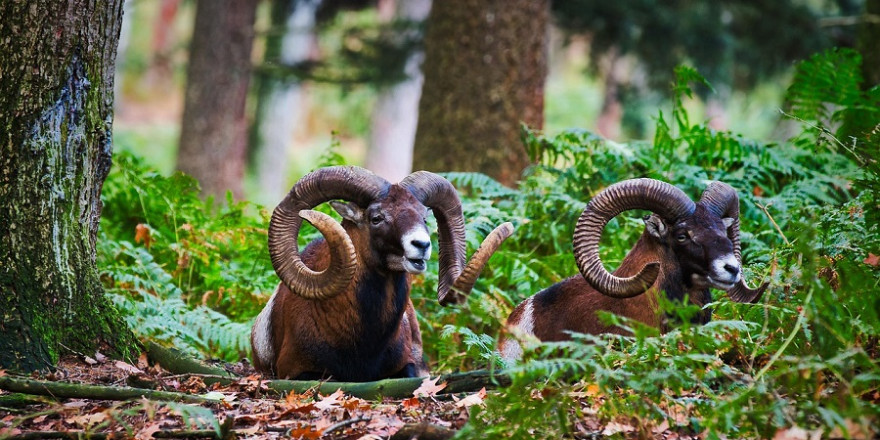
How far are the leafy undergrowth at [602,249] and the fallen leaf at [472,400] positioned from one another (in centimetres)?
24

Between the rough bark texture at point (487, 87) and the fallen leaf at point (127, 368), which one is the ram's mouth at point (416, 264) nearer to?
the fallen leaf at point (127, 368)

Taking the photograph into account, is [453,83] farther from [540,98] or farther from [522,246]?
[522,246]

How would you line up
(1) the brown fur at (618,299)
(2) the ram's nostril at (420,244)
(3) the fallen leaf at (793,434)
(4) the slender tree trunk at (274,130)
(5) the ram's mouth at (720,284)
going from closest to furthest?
(3) the fallen leaf at (793,434) → (2) the ram's nostril at (420,244) → (5) the ram's mouth at (720,284) → (1) the brown fur at (618,299) → (4) the slender tree trunk at (274,130)

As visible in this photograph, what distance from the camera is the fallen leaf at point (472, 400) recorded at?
219 inches

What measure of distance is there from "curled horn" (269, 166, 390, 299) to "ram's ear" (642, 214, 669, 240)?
7.79 feet

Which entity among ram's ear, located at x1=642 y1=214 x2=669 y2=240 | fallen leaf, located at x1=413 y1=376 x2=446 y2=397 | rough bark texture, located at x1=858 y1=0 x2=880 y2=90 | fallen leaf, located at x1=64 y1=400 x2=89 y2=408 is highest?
rough bark texture, located at x1=858 y1=0 x2=880 y2=90

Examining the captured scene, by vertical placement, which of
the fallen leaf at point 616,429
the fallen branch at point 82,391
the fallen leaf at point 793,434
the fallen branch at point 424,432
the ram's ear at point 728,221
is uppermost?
the ram's ear at point 728,221

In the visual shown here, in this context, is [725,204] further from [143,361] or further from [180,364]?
[143,361]

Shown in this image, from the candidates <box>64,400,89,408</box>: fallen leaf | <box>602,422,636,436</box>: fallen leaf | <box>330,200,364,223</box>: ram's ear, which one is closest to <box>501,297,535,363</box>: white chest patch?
<box>330,200,364,223</box>: ram's ear

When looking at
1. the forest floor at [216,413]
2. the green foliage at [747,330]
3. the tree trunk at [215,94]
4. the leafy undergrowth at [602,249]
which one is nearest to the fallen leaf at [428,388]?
the forest floor at [216,413]

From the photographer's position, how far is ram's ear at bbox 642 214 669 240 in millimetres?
7773

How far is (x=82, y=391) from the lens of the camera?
554 cm

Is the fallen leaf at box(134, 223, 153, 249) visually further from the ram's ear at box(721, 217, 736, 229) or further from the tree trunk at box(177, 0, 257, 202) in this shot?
the tree trunk at box(177, 0, 257, 202)

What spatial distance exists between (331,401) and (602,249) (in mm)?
3819
